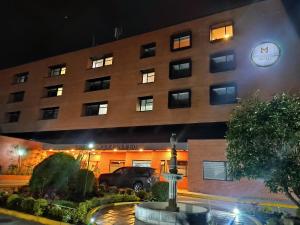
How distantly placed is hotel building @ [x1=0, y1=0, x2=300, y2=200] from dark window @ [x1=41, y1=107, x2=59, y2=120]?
0.14 metres

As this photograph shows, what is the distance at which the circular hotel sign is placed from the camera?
24.4 metres

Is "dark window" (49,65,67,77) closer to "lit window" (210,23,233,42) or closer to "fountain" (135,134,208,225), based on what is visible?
"lit window" (210,23,233,42)

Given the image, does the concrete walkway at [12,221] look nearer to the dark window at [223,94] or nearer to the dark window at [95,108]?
the dark window at [223,94]

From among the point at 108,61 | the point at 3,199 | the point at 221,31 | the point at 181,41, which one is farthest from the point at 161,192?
the point at 108,61

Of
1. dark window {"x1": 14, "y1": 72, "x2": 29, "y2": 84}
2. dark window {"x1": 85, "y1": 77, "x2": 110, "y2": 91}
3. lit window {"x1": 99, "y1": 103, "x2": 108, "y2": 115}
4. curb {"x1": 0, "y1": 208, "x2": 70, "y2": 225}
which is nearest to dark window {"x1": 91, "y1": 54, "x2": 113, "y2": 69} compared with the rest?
dark window {"x1": 85, "y1": 77, "x2": 110, "y2": 91}

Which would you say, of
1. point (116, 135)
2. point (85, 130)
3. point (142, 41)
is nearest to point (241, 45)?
point (142, 41)

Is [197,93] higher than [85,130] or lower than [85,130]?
higher

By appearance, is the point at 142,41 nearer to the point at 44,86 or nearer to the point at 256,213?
the point at 44,86

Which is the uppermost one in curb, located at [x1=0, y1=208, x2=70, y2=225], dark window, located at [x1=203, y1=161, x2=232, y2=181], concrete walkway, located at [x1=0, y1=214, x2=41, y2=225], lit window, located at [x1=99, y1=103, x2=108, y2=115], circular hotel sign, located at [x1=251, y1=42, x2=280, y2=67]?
circular hotel sign, located at [x1=251, y1=42, x2=280, y2=67]

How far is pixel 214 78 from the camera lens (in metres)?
26.9

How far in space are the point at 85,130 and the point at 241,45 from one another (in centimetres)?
2063

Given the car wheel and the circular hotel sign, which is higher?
the circular hotel sign

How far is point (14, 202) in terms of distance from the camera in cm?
1223

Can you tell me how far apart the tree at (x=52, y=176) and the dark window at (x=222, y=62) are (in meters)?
18.2
